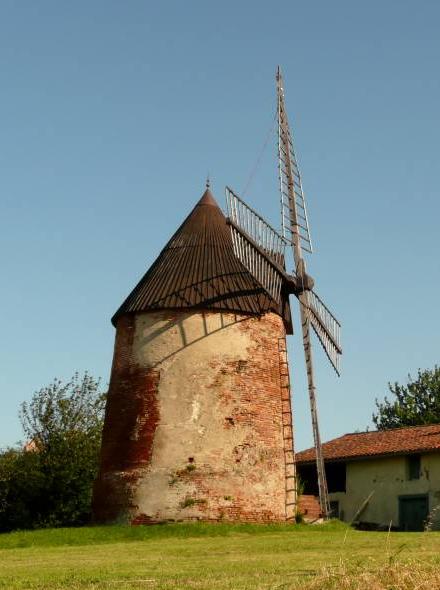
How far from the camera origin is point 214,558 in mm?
14383

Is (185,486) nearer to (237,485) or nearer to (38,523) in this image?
(237,485)

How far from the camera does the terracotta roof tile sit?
29.4 m

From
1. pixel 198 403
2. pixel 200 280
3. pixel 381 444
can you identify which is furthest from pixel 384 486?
pixel 200 280

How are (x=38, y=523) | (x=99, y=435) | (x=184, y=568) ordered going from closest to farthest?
(x=184, y=568), (x=38, y=523), (x=99, y=435)

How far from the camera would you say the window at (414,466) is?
29.4m

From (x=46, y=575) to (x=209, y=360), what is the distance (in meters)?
11.2

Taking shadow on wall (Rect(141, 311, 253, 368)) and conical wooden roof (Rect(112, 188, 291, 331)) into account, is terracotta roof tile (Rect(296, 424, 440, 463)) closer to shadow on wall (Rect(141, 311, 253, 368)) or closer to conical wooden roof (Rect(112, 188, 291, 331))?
conical wooden roof (Rect(112, 188, 291, 331))

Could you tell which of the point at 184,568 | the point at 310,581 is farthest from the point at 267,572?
the point at 310,581

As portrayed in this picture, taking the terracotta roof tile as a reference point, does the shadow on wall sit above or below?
above

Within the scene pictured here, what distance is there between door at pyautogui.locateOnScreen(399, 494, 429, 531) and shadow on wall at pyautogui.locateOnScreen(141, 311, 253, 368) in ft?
33.5

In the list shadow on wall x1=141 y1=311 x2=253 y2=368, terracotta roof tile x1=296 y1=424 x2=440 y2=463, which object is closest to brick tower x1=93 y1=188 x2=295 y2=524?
shadow on wall x1=141 y1=311 x2=253 y2=368

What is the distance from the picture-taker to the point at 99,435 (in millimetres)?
31406

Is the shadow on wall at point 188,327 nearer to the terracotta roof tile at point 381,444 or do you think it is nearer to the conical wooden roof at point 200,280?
the conical wooden roof at point 200,280

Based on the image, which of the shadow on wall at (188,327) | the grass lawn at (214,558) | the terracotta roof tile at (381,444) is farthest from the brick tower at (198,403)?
the terracotta roof tile at (381,444)
